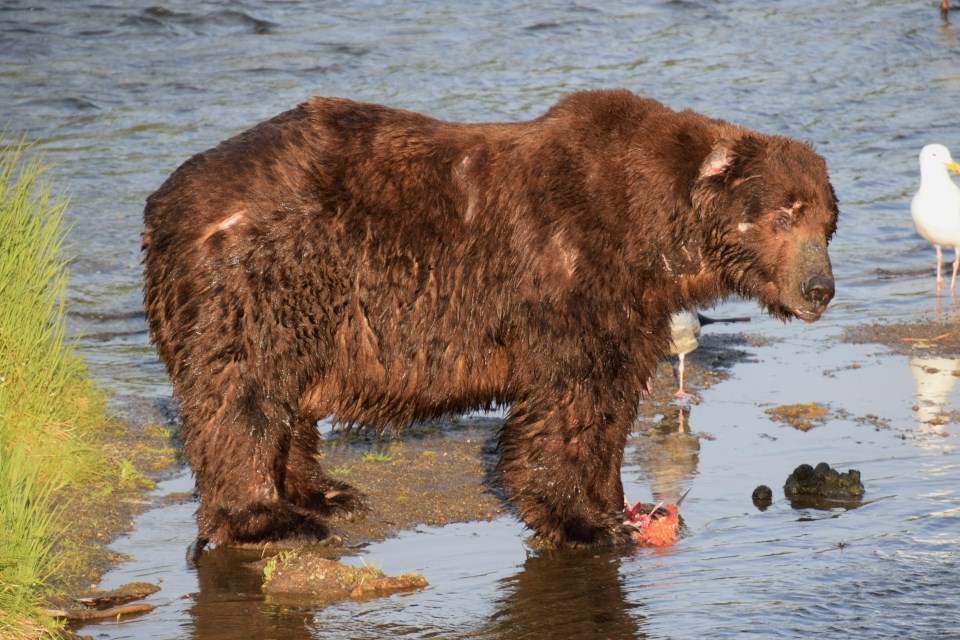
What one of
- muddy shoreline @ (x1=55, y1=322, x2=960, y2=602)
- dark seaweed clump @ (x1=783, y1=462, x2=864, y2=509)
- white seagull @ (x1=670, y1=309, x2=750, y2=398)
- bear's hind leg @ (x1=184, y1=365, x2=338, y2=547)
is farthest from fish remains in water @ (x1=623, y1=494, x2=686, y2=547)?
white seagull @ (x1=670, y1=309, x2=750, y2=398)

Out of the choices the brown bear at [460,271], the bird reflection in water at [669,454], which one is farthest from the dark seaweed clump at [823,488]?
the brown bear at [460,271]

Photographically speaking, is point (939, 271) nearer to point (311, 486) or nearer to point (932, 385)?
point (932, 385)

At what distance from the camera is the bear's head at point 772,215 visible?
239 inches

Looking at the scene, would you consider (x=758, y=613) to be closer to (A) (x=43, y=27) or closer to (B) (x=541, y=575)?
(B) (x=541, y=575)

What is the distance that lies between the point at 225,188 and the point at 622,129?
177 centimetres

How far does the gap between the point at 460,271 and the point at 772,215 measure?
1373mm

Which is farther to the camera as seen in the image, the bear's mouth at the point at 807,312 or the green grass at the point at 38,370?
the green grass at the point at 38,370

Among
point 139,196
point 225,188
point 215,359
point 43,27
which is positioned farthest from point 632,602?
point 43,27

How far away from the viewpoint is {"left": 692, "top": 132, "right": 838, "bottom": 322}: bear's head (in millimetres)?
6082

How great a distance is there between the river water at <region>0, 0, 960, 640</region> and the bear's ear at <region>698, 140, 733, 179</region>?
5.34ft

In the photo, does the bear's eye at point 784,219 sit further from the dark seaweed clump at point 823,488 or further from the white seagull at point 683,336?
the white seagull at point 683,336

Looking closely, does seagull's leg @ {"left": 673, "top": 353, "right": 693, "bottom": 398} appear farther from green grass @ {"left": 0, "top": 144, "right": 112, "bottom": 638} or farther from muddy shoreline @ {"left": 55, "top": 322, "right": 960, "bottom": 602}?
green grass @ {"left": 0, "top": 144, "right": 112, "bottom": 638}

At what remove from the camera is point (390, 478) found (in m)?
7.27

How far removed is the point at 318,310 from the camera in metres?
6.12
